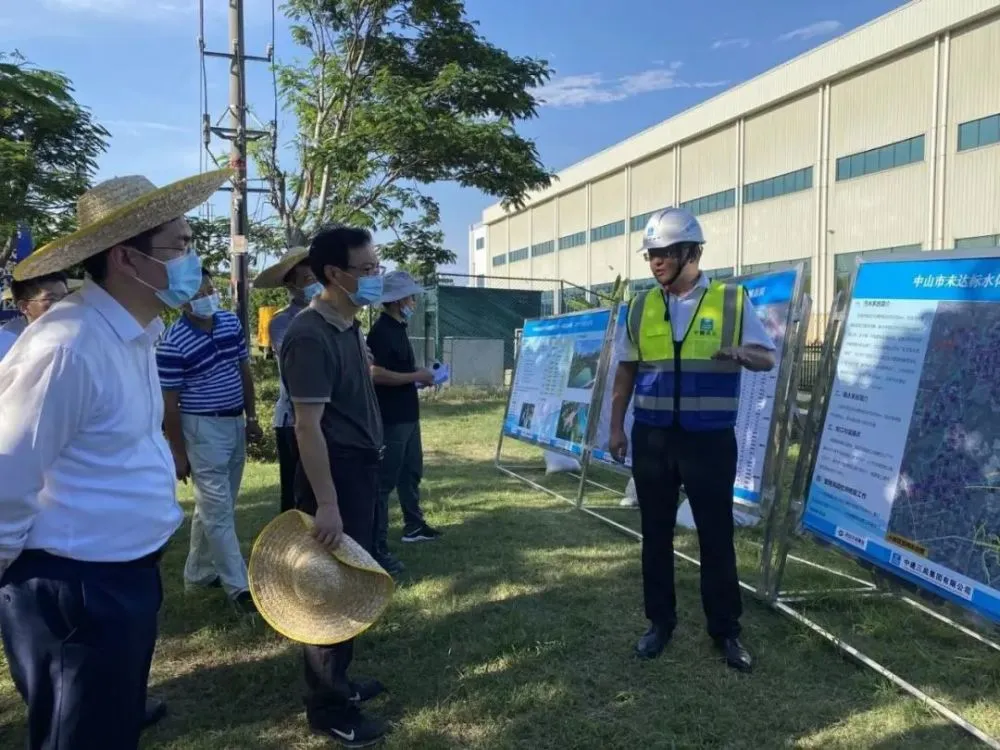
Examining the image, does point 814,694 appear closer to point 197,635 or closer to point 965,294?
point 965,294

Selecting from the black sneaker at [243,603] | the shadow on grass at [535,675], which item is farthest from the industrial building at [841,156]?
the black sneaker at [243,603]

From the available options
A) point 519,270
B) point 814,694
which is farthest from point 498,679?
point 519,270

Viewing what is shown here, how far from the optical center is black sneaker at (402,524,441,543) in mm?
5320

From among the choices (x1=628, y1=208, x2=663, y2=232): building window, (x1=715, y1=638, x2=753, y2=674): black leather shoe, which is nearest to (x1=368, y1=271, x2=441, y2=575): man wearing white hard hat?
(x1=715, y1=638, x2=753, y2=674): black leather shoe


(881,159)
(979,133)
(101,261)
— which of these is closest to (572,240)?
(881,159)

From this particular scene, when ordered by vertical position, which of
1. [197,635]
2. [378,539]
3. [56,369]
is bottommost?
[197,635]

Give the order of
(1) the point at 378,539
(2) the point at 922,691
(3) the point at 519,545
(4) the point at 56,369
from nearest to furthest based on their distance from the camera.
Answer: (4) the point at 56,369 < (2) the point at 922,691 < (1) the point at 378,539 < (3) the point at 519,545

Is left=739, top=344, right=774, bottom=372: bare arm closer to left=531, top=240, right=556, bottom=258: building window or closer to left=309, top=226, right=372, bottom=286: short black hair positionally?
left=309, top=226, right=372, bottom=286: short black hair

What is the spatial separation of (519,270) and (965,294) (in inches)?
1894

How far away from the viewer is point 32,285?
373 cm

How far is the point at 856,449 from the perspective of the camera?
11.0 feet

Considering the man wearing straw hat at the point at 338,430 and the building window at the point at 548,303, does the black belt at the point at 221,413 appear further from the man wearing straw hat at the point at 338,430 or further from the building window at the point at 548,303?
the building window at the point at 548,303

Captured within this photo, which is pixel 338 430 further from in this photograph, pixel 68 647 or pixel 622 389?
pixel 622 389

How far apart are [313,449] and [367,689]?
3.91 ft
